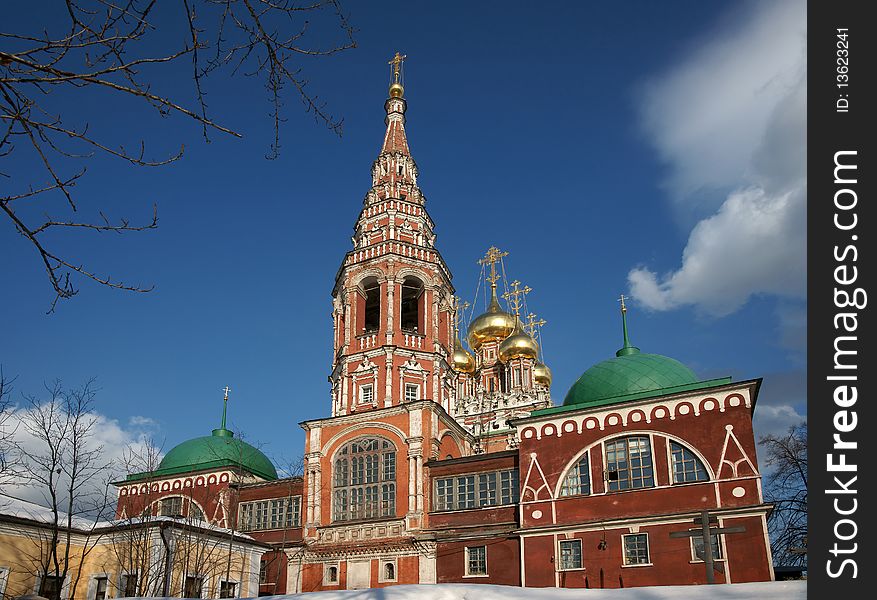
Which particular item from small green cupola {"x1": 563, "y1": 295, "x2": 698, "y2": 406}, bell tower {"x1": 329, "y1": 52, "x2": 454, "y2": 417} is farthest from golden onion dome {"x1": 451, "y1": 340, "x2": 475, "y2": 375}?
small green cupola {"x1": 563, "y1": 295, "x2": 698, "y2": 406}

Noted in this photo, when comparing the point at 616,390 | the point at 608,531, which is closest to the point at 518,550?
the point at 608,531

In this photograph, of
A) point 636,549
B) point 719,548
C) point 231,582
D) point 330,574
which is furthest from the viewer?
point 330,574

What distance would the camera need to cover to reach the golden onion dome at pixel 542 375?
6097 cm

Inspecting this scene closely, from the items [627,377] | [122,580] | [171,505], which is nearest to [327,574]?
[122,580]

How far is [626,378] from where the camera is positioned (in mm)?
29844

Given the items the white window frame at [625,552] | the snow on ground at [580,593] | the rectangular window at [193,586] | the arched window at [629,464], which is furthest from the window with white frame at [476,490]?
the snow on ground at [580,593]

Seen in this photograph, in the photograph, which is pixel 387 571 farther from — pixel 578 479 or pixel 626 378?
pixel 626 378

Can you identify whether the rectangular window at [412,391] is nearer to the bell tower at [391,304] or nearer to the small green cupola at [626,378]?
the bell tower at [391,304]

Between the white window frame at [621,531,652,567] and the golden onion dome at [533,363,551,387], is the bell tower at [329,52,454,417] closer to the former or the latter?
the white window frame at [621,531,652,567]

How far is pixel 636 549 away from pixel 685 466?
134 inches

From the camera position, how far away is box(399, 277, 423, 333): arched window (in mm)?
37594

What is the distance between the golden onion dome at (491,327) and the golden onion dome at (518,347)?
5.49 ft

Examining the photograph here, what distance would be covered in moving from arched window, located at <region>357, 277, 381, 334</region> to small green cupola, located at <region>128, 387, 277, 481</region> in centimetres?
903

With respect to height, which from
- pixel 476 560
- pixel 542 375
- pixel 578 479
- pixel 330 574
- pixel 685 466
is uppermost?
pixel 542 375
